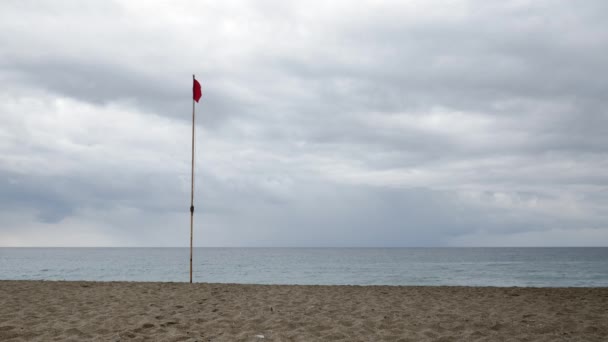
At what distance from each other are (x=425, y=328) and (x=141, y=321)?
19.8 ft

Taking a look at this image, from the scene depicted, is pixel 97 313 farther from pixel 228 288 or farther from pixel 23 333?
pixel 228 288

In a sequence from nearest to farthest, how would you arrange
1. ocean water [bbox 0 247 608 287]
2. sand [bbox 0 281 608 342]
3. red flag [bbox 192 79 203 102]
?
1. sand [bbox 0 281 608 342]
2. red flag [bbox 192 79 203 102]
3. ocean water [bbox 0 247 608 287]

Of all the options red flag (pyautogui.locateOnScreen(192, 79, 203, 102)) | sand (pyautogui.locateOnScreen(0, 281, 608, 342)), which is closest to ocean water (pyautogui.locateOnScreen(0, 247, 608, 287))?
sand (pyautogui.locateOnScreen(0, 281, 608, 342))

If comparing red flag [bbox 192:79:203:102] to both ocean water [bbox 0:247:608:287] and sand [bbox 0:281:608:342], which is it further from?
ocean water [bbox 0:247:608:287]

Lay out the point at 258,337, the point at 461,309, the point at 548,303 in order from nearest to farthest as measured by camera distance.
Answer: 1. the point at 258,337
2. the point at 461,309
3. the point at 548,303

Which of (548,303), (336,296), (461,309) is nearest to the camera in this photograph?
(461,309)

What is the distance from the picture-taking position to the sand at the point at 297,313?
27.3 feet

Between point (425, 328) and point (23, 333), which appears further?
point (425, 328)

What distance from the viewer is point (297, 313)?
10469 mm

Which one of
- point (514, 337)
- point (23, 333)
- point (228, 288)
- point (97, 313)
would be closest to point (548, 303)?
point (514, 337)

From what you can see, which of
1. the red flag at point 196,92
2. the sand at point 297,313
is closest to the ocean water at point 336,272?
the sand at point 297,313

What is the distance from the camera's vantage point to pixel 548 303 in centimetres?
1216

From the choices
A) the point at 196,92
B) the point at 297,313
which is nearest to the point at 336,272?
the point at 196,92

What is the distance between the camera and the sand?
833 centimetres
